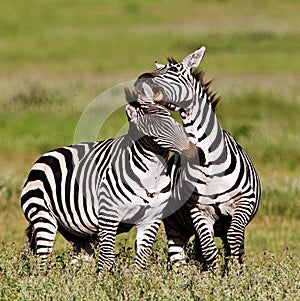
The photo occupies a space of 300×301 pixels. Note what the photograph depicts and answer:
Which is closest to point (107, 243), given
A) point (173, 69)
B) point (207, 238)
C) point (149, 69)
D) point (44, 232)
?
point (44, 232)

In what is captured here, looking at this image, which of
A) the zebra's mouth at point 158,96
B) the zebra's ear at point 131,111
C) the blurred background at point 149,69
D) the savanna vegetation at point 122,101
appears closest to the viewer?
the savanna vegetation at point 122,101

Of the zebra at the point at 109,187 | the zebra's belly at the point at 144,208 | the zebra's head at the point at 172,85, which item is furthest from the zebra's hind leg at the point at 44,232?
the zebra's head at the point at 172,85

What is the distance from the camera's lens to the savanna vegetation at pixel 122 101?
828 cm

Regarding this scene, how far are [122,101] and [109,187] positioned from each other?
14.3 meters

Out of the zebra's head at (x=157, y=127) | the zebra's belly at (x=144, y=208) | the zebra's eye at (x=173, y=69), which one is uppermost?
the zebra's eye at (x=173, y=69)

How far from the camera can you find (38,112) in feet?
78.1

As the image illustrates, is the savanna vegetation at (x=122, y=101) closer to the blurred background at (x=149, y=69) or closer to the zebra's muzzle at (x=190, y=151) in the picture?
the blurred background at (x=149, y=69)

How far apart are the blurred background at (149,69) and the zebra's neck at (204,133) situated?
284 centimetres

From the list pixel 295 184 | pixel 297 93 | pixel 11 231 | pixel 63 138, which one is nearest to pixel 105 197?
pixel 11 231

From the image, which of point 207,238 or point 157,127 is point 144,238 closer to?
point 207,238

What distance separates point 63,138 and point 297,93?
7.29 meters

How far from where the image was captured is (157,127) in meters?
8.96

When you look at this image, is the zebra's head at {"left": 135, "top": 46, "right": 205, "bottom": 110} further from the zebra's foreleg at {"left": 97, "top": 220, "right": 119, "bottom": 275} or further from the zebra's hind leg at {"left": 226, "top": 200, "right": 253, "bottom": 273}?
the zebra's foreleg at {"left": 97, "top": 220, "right": 119, "bottom": 275}

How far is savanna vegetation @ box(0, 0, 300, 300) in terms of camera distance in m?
8.28
